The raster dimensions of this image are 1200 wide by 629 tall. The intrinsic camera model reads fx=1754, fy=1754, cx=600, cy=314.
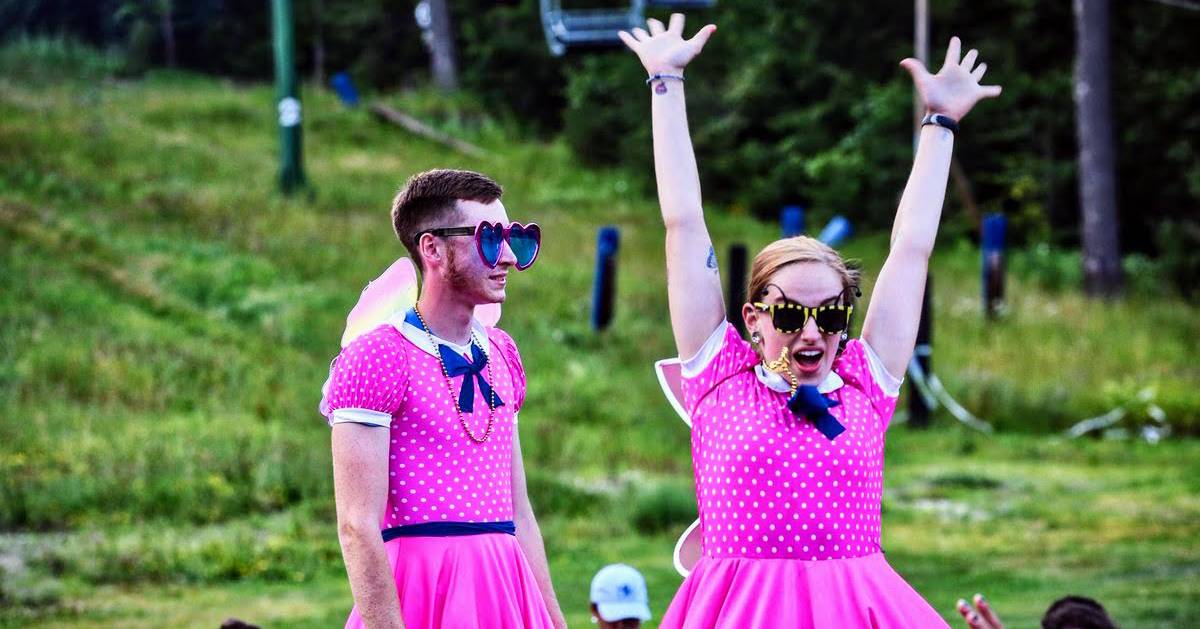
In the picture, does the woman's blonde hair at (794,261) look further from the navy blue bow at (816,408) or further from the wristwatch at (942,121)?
the wristwatch at (942,121)

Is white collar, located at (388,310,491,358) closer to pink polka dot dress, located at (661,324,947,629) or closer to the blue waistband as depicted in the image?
the blue waistband

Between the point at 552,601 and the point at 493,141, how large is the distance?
29200 millimetres

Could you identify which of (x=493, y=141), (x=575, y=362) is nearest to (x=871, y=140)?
(x=493, y=141)

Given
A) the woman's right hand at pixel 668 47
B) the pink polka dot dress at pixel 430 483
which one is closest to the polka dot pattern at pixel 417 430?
the pink polka dot dress at pixel 430 483

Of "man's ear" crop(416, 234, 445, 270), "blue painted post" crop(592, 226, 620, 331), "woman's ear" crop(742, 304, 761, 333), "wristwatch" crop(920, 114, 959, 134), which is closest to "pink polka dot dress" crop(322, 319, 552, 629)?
"man's ear" crop(416, 234, 445, 270)

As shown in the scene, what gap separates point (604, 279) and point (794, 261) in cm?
1595

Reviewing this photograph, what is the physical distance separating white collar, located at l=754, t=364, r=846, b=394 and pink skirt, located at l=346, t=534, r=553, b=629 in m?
0.69

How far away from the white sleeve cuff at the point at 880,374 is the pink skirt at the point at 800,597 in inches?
14.9

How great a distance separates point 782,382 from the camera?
365 centimetres

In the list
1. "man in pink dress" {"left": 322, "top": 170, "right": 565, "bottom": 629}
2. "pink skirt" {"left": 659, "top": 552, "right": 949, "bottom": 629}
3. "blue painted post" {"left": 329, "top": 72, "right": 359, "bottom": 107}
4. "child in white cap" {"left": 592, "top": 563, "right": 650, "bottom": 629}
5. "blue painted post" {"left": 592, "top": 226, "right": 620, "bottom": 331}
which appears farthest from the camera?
"blue painted post" {"left": 329, "top": 72, "right": 359, "bottom": 107}

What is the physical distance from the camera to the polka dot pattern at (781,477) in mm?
3574

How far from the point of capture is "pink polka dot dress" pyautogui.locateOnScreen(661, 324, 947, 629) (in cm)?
352

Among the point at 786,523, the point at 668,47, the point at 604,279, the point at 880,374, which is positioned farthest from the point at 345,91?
the point at 786,523

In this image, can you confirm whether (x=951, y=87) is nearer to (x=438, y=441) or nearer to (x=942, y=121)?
(x=942, y=121)
